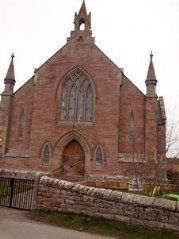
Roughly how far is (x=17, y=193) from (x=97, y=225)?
502 centimetres

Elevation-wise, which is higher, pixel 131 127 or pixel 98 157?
pixel 131 127

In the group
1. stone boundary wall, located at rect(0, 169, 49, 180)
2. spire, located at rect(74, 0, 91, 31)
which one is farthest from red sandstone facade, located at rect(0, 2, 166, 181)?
spire, located at rect(74, 0, 91, 31)

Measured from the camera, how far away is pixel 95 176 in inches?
914

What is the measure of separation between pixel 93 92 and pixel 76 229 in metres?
16.3

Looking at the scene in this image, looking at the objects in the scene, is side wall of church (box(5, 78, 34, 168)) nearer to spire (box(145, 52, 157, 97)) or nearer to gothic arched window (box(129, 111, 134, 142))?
gothic arched window (box(129, 111, 134, 142))

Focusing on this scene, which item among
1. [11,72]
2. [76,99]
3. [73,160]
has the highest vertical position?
[11,72]

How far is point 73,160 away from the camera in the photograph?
24766 mm

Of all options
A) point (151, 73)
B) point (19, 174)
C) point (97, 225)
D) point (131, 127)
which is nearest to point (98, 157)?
point (131, 127)

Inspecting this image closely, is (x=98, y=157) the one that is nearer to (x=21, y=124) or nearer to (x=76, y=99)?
(x=76, y=99)

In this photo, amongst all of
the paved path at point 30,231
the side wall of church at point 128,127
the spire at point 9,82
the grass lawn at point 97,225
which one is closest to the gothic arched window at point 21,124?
the spire at point 9,82

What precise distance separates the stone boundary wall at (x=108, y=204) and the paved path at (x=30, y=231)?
3.68 feet

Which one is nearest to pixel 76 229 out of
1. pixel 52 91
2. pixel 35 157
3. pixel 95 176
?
pixel 95 176

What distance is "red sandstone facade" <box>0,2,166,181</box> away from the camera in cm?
2344

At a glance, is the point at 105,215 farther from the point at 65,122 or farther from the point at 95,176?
the point at 65,122
